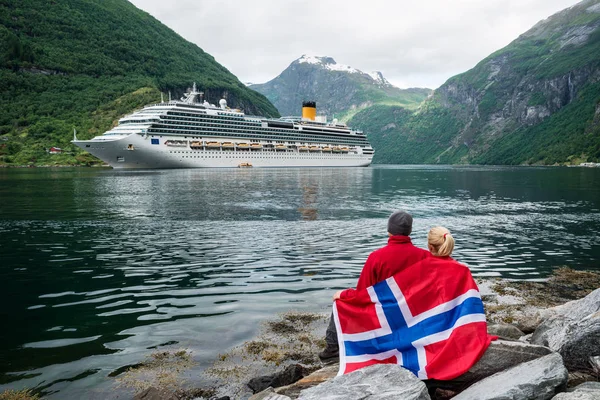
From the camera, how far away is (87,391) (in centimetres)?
779

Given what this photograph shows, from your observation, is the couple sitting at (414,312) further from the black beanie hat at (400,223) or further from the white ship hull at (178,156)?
the white ship hull at (178,156)

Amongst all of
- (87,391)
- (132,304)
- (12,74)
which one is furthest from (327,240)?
(12,74)

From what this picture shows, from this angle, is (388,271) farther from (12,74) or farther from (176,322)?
(12,74)

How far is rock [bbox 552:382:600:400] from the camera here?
211 inches

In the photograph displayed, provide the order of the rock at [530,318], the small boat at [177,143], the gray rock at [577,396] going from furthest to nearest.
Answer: the small boat at [177,143] < the rock at [530,318] < the gray rock at [577,396]

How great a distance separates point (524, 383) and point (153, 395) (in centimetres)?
577

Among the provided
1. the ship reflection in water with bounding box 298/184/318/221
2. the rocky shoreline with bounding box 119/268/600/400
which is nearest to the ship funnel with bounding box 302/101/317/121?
the ship reflection in water with bounding box 298/184/318/221

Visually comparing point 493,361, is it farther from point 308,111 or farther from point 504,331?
point 308,111

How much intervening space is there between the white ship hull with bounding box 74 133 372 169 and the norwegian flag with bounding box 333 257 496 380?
363 feet

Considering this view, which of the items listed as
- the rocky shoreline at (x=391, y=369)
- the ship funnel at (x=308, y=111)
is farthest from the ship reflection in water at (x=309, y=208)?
the ship funnel at (x=308, y=111)

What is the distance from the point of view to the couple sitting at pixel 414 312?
244 inches

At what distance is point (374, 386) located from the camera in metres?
5.74

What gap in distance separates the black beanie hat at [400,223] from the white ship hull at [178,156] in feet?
363

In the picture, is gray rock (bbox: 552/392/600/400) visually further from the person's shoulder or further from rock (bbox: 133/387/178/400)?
rock (bbox: 133/387/178/400)
